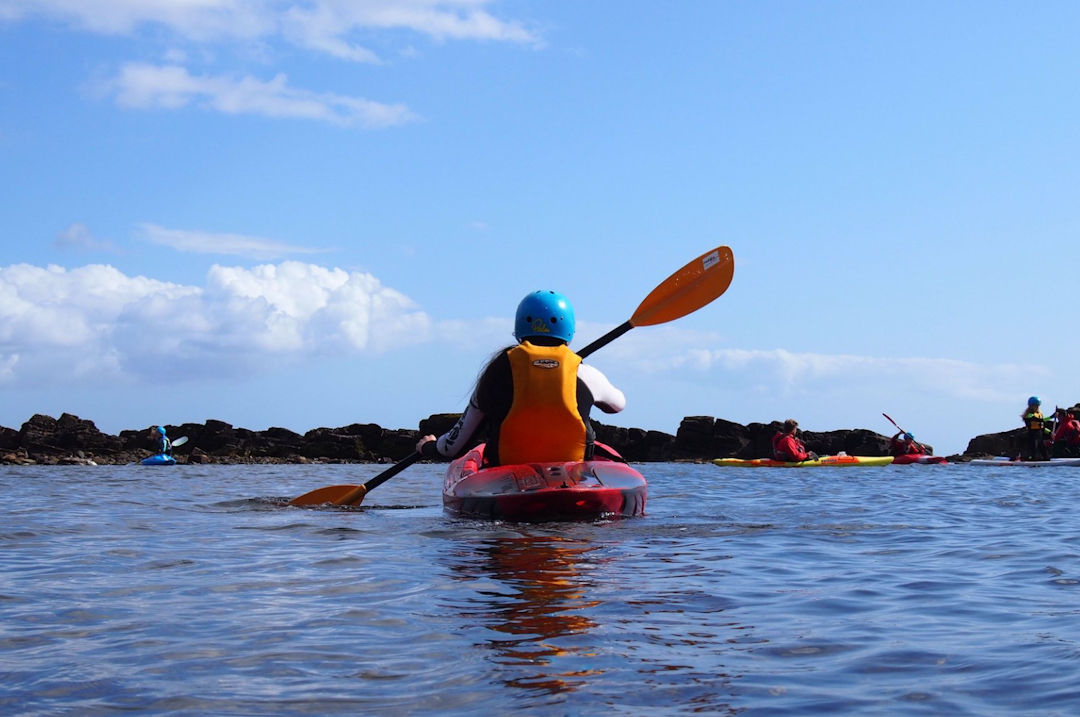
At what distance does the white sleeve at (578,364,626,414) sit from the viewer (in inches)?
304

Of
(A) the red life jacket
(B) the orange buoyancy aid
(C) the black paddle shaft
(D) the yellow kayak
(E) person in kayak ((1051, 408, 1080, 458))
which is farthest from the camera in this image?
(D) the yellow kayak

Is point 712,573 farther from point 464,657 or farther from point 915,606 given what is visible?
point 464,657

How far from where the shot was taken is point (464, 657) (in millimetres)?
3129

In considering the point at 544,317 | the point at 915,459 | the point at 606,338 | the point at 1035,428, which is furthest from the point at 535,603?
the point at 915,459

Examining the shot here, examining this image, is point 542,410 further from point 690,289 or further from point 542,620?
point 542,620

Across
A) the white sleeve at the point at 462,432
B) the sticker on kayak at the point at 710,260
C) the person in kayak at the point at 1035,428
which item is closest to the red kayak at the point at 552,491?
the white sleeve at the point at 462,432

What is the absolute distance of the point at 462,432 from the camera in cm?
793

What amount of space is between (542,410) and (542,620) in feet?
12.6

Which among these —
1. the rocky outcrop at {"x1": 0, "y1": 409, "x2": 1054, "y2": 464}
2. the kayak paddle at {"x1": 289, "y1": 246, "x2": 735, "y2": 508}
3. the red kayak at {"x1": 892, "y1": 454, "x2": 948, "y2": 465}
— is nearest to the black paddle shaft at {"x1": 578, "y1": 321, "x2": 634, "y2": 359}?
the kayak paddle at {"x1": 289, "y1": 246, "x2": 735, "y2": 508}

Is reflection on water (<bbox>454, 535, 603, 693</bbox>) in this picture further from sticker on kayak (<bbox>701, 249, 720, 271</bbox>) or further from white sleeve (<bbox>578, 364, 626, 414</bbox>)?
sticker on kayak (<bbox>701, 249, 720, 271</bbox>)

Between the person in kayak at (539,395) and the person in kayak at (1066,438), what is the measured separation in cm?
2039

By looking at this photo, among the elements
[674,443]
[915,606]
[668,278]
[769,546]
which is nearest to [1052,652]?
[915,606]

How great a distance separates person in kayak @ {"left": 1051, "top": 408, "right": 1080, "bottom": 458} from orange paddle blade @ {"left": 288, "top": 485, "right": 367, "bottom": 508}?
20.1 m

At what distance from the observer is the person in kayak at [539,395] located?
744 cm
